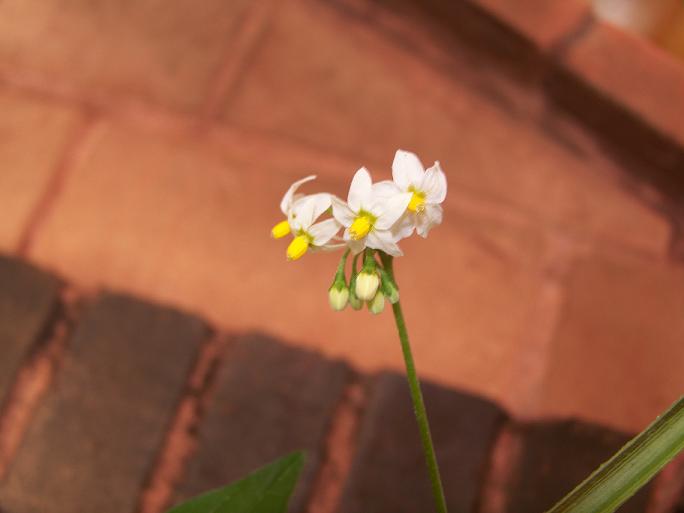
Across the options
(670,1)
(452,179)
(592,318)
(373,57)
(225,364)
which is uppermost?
(670,1)

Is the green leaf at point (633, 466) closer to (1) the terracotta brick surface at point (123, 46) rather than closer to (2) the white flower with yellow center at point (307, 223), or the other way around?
(2) the white flower with yellow center at point (307, 223)

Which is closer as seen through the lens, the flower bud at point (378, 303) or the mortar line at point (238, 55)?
the flower bud at point (378, 303)

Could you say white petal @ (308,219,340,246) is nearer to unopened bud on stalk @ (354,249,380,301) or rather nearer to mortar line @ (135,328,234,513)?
unopened bud on stalk @ (354,249,380,301)

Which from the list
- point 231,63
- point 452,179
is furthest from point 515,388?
point 231,63

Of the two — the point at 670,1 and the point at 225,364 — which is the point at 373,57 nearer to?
the point at 670,1

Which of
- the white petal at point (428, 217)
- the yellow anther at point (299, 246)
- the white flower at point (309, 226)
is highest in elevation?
the white petal at point (428, 217)

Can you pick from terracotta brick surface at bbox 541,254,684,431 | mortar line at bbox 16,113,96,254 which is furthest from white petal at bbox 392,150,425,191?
mortar line at bbox 16,113,96,254

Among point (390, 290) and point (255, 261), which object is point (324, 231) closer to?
point (390, 290)

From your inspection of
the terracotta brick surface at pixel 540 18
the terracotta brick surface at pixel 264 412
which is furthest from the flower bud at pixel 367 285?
the terracotta brick surface at pixel 540 18
